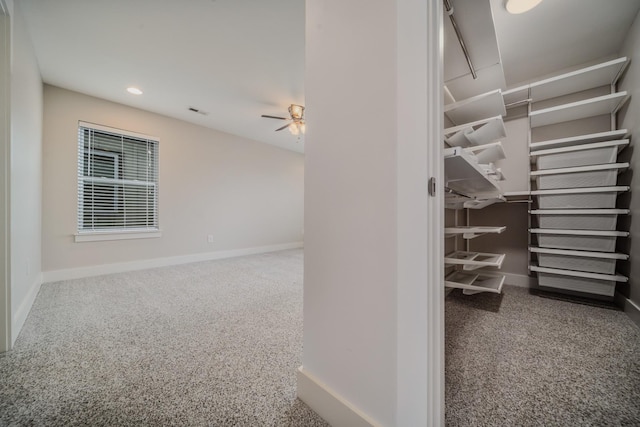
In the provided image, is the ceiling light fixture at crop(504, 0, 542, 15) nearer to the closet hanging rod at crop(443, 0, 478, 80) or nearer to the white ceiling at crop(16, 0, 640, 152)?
the white ceiling at crop(16, 0, 640, 152)

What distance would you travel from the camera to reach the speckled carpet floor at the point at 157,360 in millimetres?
921

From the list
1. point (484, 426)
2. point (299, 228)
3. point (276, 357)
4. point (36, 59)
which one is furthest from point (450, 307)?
point (36, 59)

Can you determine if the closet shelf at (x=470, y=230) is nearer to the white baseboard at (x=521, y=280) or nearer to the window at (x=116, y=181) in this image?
the white baseboard at (x=521, y=280)

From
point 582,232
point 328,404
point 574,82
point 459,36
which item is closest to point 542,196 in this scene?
point 582,232

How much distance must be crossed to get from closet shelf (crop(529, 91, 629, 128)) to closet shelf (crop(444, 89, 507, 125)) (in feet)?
1.41

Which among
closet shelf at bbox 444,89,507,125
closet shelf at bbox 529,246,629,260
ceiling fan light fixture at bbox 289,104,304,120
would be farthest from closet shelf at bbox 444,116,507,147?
ceiling fan light fixture at bbox 289,104,304,120

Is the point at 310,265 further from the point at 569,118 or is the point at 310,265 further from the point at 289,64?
the point at 569,118

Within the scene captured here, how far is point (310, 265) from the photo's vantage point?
97cm

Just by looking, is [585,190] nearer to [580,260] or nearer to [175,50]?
[580,260]

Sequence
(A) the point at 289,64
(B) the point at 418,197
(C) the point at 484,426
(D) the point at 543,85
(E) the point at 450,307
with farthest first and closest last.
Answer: (A) the point at 289,64 → (D) the point at 543,85 → (E) the point at 450,307 → (C) the point at 484,426 → (B) the point at 418,197

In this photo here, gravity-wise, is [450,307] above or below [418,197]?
below

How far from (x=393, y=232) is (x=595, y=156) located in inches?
93.5

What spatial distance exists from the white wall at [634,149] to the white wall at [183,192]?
4645mm

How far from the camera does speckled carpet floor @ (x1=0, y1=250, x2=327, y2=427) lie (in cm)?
92
